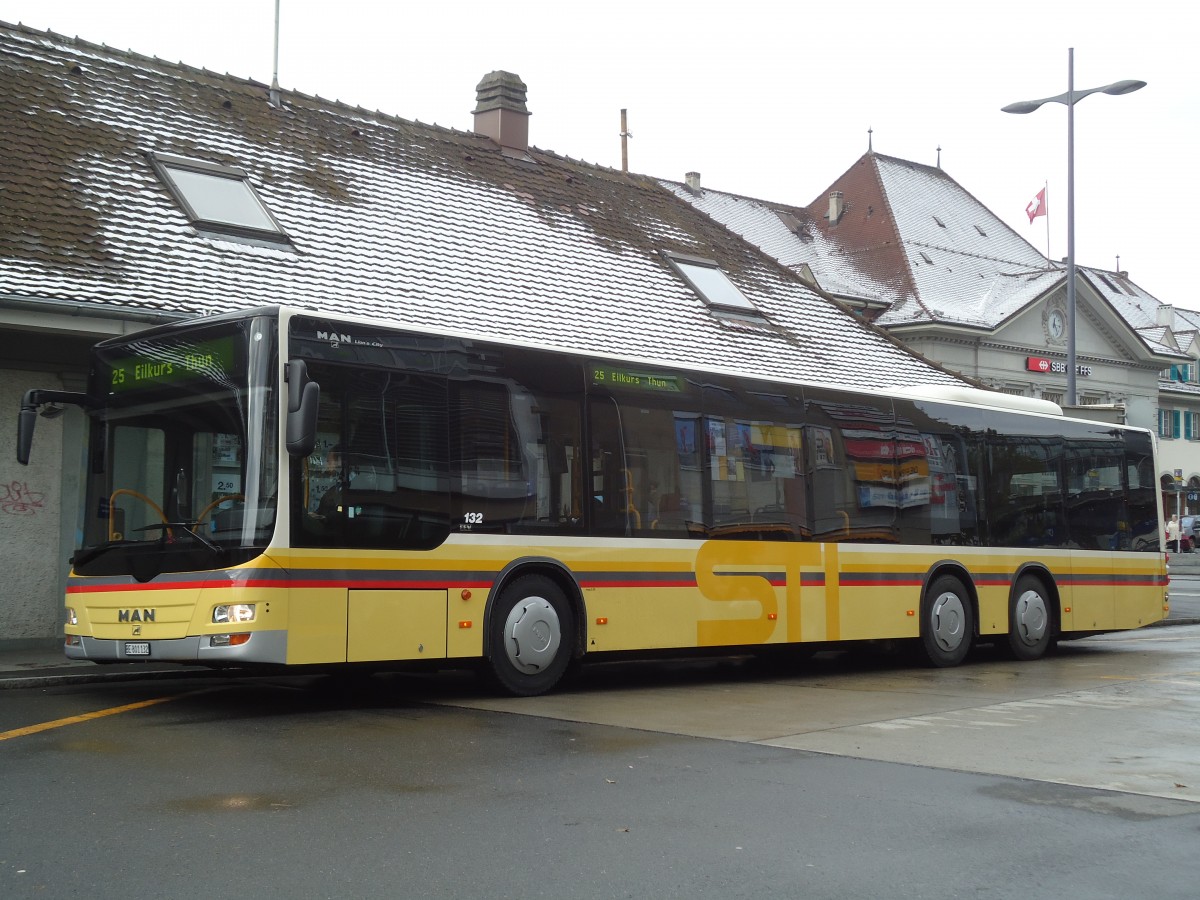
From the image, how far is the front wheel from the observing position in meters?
11.7

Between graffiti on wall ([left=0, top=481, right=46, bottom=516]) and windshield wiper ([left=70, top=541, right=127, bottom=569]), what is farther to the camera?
graffiti on wall ([left=0, top=481, right=46, bottom=516])

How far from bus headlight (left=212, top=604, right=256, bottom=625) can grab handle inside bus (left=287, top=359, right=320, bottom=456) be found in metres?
1.13

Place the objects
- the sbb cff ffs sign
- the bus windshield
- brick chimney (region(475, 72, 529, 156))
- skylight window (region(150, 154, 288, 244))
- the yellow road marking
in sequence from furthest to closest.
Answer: the sbb cff ffs sign → brick chimney (region(475, 72, 529, 156)) → skylight window (region(150, 154, 288, 244)) → the bus windshield → the yellow road marking

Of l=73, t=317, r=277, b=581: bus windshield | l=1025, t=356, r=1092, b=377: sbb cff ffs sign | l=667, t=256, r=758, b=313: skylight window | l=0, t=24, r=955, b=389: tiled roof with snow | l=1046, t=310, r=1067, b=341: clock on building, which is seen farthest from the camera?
l=1046, t=310, r=1067, b=341: clock on building

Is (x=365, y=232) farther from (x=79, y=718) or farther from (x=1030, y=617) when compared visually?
(x=79, y=718)

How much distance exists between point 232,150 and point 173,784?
595 inches

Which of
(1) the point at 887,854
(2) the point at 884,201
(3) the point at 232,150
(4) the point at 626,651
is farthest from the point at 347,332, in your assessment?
(2) the point at 884,201

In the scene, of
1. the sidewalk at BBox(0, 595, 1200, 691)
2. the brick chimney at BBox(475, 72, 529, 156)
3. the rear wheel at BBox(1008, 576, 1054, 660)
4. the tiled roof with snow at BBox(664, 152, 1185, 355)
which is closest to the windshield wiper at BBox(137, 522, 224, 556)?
the sidewalk at BBox(0, 595, 1200, 691)

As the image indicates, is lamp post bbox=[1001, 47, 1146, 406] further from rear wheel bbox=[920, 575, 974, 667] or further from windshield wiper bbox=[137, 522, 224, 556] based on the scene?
windshield wiper bbox=[137, 522, 224, 556]

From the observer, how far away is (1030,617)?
17203mm

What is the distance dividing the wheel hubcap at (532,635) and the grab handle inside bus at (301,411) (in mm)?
2509

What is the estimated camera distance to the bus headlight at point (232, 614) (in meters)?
10.1

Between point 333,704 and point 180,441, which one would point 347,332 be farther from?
point 333,704

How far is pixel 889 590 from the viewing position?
1533 centimetres
